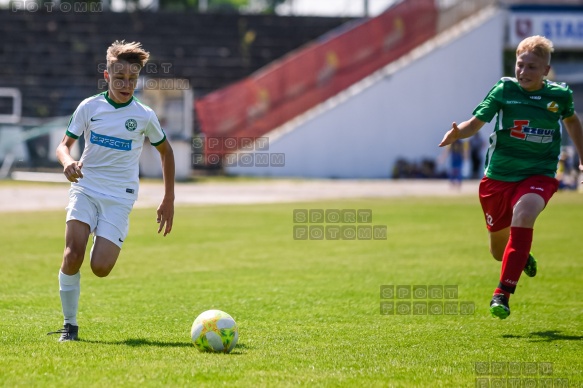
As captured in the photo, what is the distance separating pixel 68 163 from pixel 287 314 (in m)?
2.64

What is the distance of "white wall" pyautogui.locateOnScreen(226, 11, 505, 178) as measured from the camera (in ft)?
123

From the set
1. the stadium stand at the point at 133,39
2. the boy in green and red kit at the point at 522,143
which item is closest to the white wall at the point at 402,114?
the stadium stand at the point at 133,39

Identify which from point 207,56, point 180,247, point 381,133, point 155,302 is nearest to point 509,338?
point 155,302

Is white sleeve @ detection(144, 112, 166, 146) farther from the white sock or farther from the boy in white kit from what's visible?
the white sock

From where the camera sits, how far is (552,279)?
1131 cm

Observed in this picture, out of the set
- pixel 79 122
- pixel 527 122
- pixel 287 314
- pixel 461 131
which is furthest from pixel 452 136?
pixel 79 122

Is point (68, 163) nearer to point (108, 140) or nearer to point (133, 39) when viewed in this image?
point (108, 140)

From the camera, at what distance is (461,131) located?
780cm

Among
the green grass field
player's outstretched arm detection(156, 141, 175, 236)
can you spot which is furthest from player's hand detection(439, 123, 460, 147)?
player's outstretched arm detection(156, 141, 175, 236)

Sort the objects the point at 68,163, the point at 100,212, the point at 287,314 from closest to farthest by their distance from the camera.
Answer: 1. the point at 68,163
2. the point at 100,212
3. the point at 287,314

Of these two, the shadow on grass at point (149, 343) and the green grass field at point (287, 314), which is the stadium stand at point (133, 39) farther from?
the shadow on grass at point (149, 343)

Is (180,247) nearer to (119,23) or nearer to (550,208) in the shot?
(550,208)

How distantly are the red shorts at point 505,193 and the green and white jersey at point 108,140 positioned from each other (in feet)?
10.3

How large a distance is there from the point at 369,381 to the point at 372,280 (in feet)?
17.6
